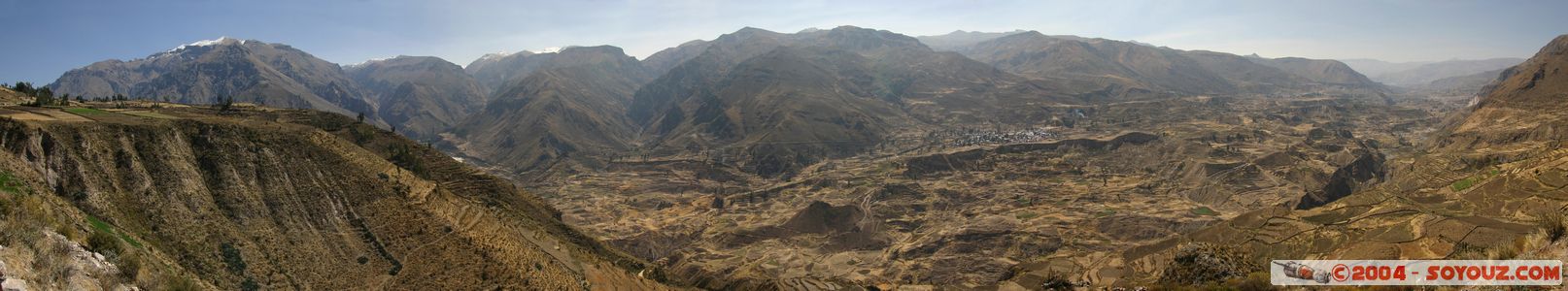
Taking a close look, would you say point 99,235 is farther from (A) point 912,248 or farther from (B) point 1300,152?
(B) point 1300,152

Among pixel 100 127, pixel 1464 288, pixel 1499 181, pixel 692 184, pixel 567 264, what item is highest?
pixel 100 127

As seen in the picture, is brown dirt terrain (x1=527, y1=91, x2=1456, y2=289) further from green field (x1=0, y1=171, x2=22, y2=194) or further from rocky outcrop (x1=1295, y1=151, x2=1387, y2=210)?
green field (x1=0, y1=171, x2=22, y2=194)

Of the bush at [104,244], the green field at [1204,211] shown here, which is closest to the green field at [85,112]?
the bush at [104,244]

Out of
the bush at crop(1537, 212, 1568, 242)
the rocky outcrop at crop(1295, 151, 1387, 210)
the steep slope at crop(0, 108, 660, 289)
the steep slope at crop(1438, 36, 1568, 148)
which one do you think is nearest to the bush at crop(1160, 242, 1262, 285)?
the bush at crop(1537, 212, 1568, 242)

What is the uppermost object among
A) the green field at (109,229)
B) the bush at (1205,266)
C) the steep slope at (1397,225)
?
the green field at (109,229)

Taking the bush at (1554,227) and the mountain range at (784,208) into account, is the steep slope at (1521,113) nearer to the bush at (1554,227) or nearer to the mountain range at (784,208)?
the mountain range at (784,208)

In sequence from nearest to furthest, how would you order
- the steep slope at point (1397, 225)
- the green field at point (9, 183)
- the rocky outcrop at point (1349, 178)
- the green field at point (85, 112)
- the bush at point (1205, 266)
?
the green field at point (9, 183) < the bush at point (1205, 266) < the steep slope at point (1397, 225) < the green field at point (85, 112) < the rocky outcrop at point (1349, 178)

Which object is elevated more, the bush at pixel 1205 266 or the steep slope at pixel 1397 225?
the bush at pixel 1205 266

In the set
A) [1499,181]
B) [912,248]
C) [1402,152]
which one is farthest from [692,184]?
[1402,152]
